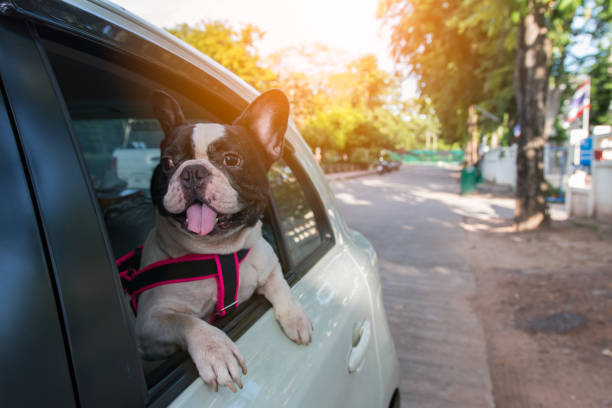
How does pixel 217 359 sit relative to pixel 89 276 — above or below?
below

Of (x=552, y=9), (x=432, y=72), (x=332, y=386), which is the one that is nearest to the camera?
(x=332, y=386)

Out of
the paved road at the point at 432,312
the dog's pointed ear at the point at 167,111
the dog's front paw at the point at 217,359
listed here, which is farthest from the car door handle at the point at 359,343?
the paved road at the point at 432,312

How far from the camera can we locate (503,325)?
4516 mm

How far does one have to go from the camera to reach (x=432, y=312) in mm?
4895

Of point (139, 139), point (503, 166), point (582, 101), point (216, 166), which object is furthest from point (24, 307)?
point (503, 166)

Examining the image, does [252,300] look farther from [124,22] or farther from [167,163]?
[124,22]

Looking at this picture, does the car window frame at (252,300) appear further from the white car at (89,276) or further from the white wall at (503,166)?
the white wall at (503,166)

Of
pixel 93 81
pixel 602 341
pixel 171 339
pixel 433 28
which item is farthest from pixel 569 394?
pixel 433 28

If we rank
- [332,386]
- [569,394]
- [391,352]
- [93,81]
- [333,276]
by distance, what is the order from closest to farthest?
1. [332,386]
2. [93,81]
3. [333,276]
4. [391,352]
5. [569,394]

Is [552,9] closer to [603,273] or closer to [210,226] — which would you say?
[603,273]

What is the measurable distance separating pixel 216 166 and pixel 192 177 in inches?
4.3

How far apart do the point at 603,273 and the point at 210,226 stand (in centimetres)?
632

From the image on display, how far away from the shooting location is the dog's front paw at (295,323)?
134 centimetres

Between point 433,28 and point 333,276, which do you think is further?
point 433,28
